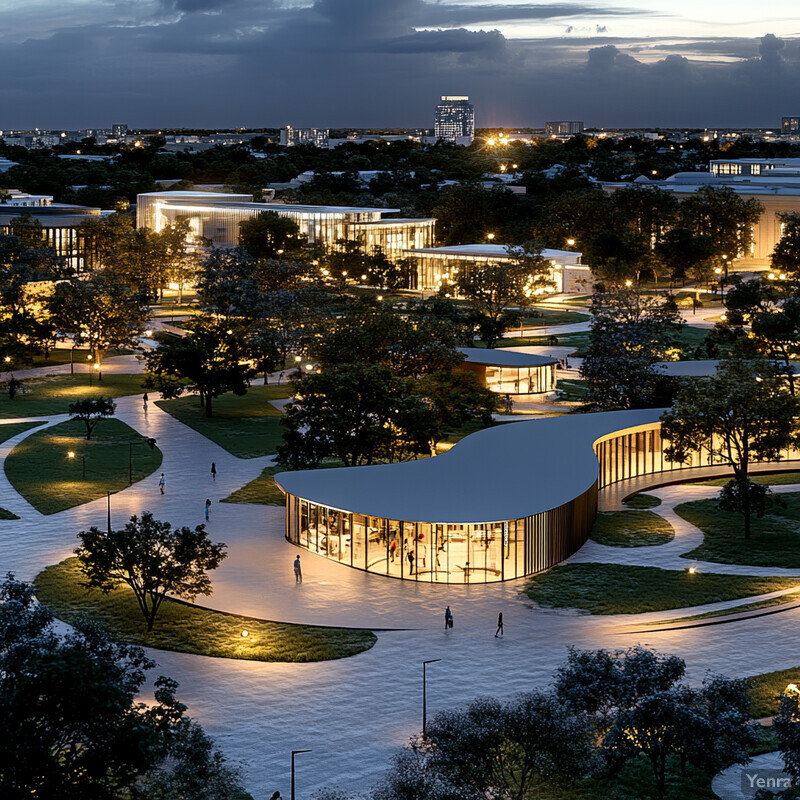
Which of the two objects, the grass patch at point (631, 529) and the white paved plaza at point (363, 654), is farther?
the grass patch at point (631, 529)

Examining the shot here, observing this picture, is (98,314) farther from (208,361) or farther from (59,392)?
(208,361)

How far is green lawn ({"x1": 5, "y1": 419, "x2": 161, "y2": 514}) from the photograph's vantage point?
61.7 metres

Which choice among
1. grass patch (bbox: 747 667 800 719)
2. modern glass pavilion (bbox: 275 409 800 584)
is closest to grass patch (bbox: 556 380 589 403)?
modern glass pavilion (bbox: 275 409 800 584)

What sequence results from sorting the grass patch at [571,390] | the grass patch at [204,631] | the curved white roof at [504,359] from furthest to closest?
the curved white roof at [504,359], the grass patch at [571,390], the grass patch at [204,631]

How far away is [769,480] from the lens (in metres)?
66.0

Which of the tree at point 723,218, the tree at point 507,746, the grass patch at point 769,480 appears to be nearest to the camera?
the tree at point 507,746

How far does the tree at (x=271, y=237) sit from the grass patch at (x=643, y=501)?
8656 centimetres

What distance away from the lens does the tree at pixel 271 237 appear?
468 ft

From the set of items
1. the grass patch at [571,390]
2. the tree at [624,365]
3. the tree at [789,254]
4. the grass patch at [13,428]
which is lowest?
the grass patch at [13,428]

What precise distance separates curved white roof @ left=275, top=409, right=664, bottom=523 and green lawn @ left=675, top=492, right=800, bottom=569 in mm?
5816

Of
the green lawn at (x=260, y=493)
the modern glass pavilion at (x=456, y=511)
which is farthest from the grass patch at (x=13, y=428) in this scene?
the modern glass pavilion at (x=456, y=511)

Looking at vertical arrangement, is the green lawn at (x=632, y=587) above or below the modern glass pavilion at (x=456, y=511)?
below

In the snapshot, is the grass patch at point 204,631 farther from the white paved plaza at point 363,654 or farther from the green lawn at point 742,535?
the green lawn at point 742,535

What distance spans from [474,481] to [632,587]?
956cm
